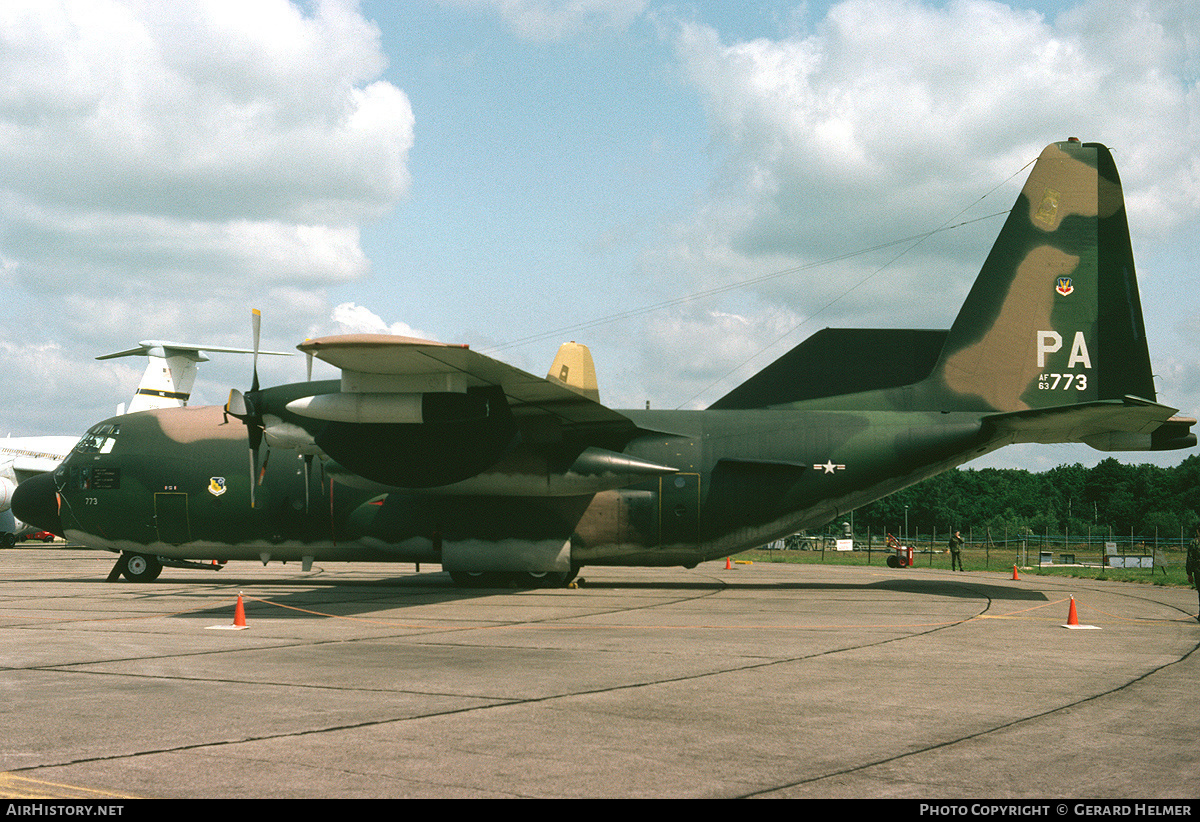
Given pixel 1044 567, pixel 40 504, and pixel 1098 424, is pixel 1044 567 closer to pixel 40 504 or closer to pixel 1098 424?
pixel 1098 424

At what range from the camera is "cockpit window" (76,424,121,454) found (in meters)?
22.9

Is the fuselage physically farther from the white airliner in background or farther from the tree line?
the tree line

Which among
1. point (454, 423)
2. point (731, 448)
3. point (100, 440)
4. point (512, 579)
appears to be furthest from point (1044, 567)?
point (100, 440)

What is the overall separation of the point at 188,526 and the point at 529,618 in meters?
11.1

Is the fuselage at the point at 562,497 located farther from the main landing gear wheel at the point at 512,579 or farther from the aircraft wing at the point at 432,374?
the aircraft wing at the point at 432,374

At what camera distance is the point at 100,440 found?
23016 mm

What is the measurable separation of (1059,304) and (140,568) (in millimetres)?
24388

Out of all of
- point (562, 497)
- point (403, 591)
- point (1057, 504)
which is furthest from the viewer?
point (1057, 504)

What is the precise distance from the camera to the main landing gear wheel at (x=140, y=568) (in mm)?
23734

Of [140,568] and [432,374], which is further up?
[432,374]

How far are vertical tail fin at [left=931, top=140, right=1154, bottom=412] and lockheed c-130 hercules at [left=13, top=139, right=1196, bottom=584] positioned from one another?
0.12 feet

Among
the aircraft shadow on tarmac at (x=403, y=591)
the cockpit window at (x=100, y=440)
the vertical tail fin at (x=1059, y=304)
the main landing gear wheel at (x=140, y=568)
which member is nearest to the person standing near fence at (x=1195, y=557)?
the aircraft shadow on tarmac at (x=403, y=591)

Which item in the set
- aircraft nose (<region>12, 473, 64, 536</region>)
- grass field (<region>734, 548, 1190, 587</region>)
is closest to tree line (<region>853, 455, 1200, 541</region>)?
grass field (<region>734, 548, 1190, 587</region>)

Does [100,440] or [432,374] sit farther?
[100,440]
